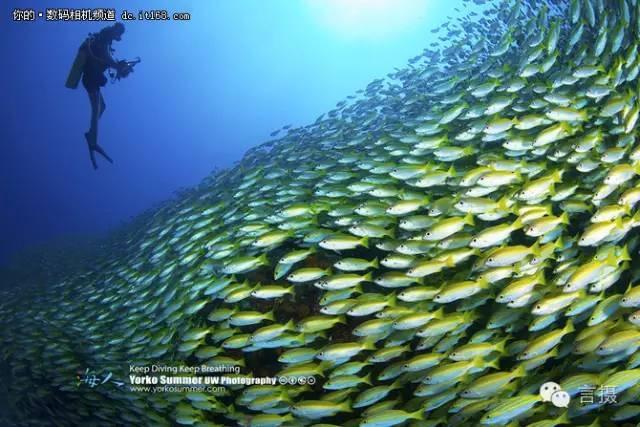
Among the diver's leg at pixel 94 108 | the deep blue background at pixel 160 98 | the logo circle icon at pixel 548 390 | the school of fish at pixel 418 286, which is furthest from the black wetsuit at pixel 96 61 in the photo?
the deep blue background at pixel 160 98

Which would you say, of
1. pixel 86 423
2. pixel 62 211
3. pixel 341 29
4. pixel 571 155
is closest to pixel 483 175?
pixel 571 155

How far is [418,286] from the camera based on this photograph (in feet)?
13.6

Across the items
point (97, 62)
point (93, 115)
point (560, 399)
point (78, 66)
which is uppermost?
point (97, 62)

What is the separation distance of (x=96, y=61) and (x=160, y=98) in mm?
115051

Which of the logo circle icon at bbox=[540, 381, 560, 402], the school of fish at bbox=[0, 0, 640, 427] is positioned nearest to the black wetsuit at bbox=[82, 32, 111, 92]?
the school of fish at bbox=[0, 0, 640, 427]

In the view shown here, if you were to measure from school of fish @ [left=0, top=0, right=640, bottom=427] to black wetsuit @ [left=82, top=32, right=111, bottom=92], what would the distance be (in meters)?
6.16

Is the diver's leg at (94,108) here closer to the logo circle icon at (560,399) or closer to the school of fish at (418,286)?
the school of fish at (418,286)

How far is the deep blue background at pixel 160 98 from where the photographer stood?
71.4 meters

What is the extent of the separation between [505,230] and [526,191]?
1.90 ft

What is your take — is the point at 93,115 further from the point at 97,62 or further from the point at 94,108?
the point at 97,62

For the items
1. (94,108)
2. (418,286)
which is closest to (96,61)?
(94,108)

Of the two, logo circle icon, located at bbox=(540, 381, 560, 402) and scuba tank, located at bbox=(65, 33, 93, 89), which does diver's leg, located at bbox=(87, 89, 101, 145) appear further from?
logo circle icon, located at bbox=(540, 381, 560, 402)

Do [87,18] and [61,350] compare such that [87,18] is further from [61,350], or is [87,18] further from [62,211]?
[62,211]

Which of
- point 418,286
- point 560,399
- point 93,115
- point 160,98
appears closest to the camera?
point 560,399
